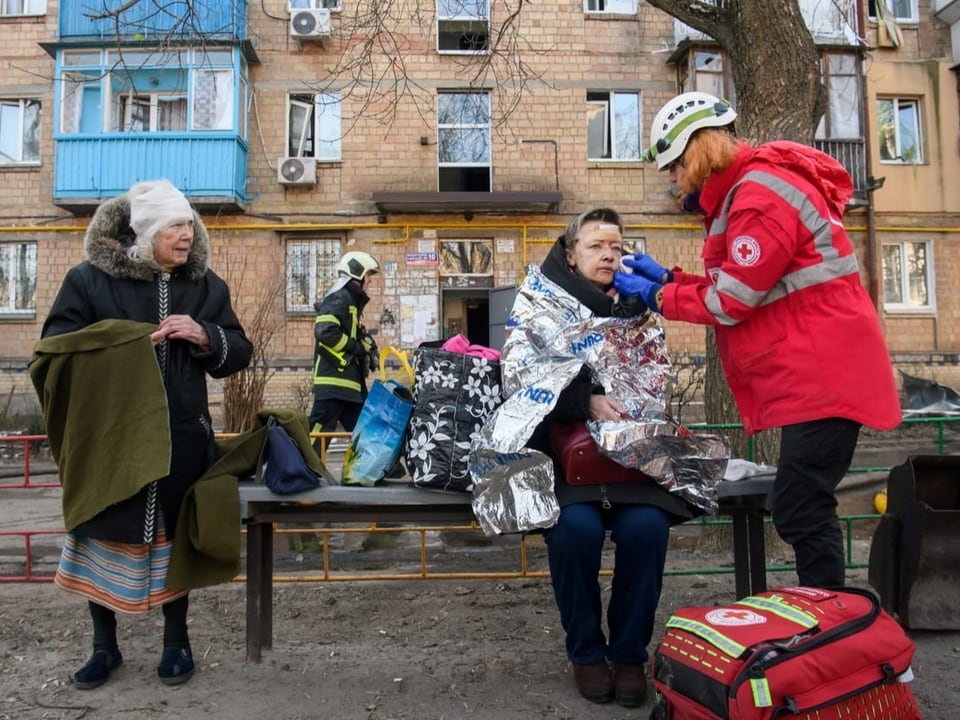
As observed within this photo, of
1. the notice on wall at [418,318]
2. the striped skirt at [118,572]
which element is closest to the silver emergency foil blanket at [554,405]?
the striped skirt at [118,572]

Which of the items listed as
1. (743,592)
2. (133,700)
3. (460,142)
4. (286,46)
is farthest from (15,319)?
(743,592)

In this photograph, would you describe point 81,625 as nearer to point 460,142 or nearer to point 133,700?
point 133,700

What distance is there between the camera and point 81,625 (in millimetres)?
3408

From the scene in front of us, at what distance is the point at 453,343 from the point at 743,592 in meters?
1.57

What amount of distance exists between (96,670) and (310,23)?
13951 millimetres

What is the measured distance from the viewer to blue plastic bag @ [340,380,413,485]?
9.05 feet

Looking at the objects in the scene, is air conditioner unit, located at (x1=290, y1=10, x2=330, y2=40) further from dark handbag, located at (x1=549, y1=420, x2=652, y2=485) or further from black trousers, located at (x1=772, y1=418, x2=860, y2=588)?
black trousers, located at (x1=772, y1=418, x2=860, y2=588)

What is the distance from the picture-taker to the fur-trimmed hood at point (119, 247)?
2.72m

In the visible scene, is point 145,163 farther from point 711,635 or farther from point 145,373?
point 711,635

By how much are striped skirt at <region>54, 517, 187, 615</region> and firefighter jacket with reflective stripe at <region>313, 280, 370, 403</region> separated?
3.45m

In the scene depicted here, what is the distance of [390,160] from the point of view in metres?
14.5

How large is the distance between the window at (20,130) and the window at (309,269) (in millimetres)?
5450

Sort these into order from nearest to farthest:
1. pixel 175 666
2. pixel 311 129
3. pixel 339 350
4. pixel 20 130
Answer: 1. pixel 175 666
2. pixel 339 350
3. pixel 20 130
4. pixel 311 129

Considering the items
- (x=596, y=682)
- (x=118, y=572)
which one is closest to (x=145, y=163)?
(x=118, y=572)
